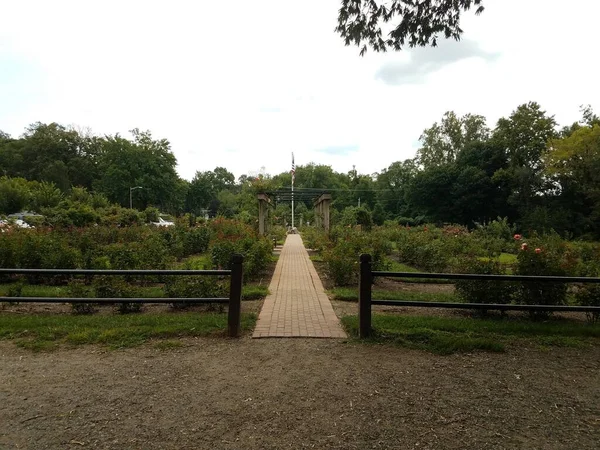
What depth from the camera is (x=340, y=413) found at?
324cm

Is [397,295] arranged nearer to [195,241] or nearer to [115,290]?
[115,290]

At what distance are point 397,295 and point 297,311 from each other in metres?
2.29

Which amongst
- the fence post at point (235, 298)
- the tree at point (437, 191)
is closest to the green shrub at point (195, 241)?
the fence post at point (235, 298)

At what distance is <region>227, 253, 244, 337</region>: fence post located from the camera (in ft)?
17.1

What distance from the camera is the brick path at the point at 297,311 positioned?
5.45 metres

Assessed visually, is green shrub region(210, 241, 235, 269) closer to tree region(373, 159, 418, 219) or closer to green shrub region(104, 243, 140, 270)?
green shrub region(104, 243, 140, 270)

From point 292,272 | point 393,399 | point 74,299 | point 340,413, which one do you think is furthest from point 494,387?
point 292,272

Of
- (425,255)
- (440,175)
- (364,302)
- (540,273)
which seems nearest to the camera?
(364,302)

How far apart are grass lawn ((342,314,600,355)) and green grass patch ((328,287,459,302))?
3.84ft

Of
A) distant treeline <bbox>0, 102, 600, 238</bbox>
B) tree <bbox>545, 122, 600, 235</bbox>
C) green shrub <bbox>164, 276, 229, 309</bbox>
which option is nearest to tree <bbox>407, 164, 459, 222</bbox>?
distant treeline <bbox>0, 102, 600, 238</bbox>

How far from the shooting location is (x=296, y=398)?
3508 mm

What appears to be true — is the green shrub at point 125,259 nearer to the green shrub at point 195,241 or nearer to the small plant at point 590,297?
the green shrub at point 195,241

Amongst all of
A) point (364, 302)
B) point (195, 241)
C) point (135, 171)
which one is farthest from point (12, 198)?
point (364, 302)

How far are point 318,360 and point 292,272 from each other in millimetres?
6676
